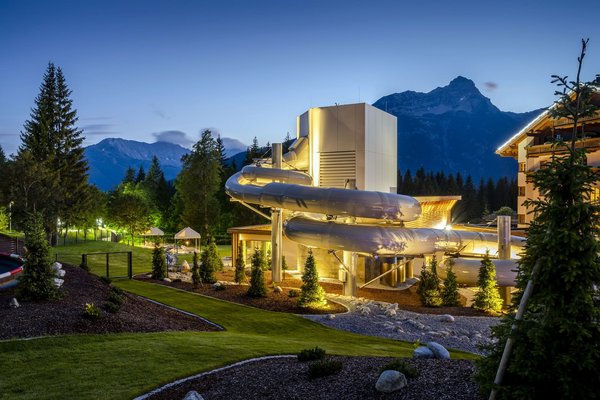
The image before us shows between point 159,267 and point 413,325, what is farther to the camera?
point 159,267

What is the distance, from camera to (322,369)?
363 inches

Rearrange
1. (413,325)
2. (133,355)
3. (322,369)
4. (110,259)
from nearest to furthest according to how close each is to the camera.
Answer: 1. (322,369)
2. (133,355)
3. (413,325)
4. (110,259)

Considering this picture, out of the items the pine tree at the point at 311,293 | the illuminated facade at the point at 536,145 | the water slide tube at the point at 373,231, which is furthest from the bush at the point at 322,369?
the illuminated facade at the point at 536,145

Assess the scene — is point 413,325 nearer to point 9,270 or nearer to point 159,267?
point 159,267

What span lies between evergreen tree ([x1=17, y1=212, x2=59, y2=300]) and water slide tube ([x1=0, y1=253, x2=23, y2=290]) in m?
2.17

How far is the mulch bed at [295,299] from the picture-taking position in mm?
21391

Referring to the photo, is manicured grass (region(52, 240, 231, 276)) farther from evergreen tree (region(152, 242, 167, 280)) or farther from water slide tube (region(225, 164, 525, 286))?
water slide tube (region(225, 164, 525, 286))

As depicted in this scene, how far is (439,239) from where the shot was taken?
23.4 m

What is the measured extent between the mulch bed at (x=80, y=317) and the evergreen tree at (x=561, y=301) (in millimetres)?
12200

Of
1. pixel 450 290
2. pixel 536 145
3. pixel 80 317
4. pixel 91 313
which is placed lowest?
pixel 450 290

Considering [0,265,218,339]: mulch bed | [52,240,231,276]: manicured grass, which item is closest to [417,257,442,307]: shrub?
[0,265,218,339]: mulch bed

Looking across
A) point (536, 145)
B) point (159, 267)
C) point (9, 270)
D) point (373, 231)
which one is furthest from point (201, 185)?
point (373, 231)

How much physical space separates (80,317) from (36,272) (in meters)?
2.94

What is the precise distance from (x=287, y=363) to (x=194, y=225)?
169ft
